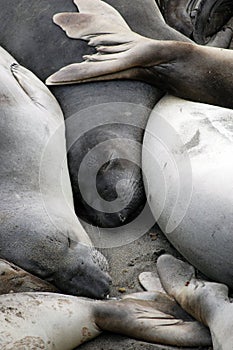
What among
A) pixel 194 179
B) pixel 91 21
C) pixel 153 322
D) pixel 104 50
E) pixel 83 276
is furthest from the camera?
pixel 91 21

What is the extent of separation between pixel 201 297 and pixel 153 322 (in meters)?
0.18

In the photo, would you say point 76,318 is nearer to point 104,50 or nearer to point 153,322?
point 153,322

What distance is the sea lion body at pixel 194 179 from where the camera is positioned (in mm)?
3064

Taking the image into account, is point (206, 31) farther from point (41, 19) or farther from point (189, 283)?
point (189, 283)

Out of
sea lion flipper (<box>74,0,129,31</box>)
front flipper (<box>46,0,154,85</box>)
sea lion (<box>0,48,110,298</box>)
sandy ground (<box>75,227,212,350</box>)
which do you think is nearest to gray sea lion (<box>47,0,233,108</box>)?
→ front flipper (<box>46,0,154,85</box>)

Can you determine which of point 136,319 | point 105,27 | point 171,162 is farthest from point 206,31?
point 136,319

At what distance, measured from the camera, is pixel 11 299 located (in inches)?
110

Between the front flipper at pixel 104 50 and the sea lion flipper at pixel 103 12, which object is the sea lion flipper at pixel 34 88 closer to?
the front flipper at pixel 104 50

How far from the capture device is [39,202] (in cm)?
316

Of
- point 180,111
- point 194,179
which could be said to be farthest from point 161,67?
point 194,179

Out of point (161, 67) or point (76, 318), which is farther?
point (161, 67)

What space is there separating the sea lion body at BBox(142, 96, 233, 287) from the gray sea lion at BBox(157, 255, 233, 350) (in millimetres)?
76

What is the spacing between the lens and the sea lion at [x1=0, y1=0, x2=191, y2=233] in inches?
141

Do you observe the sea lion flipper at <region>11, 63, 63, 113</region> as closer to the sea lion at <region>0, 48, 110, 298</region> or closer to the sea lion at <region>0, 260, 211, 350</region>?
the sea lion at <region>0, 48, 110, 298</region>
